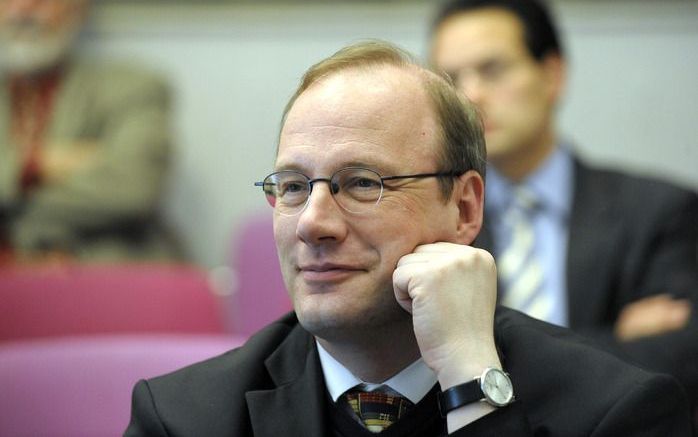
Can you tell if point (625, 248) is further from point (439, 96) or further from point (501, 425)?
point (501, 425)

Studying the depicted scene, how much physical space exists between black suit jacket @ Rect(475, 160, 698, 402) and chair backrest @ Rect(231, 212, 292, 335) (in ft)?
2.84

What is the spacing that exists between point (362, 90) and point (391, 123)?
72 millimetres

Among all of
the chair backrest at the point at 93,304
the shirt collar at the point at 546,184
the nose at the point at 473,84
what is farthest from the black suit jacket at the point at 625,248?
the chair backrest at the point at 93,304

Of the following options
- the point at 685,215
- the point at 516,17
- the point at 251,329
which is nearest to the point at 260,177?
the point at 251,329

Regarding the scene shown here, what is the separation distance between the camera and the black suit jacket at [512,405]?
5.62ft

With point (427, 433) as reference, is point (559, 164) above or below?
above

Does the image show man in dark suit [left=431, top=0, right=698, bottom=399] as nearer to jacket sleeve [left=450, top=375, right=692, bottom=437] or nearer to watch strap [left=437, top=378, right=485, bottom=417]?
jacket sleeve [left=450, top=375, right=692, bottom=437]

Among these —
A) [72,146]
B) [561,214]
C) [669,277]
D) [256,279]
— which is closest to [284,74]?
[72,146]

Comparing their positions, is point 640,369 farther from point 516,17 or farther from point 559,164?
point 516,17

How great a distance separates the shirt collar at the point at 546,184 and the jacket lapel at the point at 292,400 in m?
1.53

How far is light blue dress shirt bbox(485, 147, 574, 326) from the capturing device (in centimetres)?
317

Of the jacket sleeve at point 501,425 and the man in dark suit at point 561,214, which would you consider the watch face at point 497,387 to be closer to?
the jacket sleeve at point 501,425

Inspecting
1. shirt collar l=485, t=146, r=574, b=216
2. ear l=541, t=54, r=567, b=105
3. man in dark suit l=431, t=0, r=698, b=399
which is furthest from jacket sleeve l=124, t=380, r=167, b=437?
ear l=541, t=54, r=567, b=105

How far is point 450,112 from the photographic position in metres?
1.83
